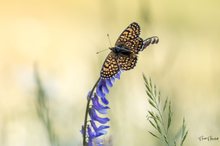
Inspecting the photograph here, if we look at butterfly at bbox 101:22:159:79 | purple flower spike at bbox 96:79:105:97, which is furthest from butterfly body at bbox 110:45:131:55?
purple flower spike at bbox 96:79:105:97

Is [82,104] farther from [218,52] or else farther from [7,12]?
[218,52]

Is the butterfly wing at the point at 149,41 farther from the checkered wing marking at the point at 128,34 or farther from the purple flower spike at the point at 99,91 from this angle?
the purple flower spike at the point at 99,91

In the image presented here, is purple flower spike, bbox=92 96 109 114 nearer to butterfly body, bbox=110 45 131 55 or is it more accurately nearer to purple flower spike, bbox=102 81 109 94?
purple flower spike, bbox=102 81 109 94

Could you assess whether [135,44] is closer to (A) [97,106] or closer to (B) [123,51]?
(B) [123,51]

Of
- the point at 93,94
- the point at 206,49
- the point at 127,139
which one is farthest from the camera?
the point at 206,49

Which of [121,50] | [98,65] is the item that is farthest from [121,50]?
[98,65]

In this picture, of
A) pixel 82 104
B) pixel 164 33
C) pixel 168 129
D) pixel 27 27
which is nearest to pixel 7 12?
pixel 27 27
